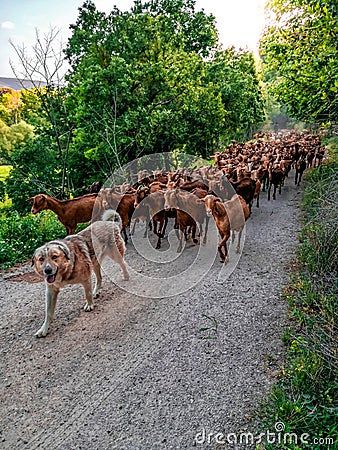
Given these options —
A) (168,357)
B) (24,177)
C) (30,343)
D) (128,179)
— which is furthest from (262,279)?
(24,177)

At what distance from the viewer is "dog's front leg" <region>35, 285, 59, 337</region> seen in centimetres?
519

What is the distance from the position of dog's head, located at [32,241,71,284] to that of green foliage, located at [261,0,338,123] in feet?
20.6

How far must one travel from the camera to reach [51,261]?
4703 mm

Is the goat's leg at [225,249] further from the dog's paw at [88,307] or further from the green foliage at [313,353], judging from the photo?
the dog's paw at [88,307]

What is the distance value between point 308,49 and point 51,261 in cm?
916

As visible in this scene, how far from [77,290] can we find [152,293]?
58.9 inches

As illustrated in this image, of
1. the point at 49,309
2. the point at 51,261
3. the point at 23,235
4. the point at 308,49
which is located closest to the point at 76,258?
the point at 51,261

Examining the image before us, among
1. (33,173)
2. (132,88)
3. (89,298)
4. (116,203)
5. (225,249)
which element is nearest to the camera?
(89,298)

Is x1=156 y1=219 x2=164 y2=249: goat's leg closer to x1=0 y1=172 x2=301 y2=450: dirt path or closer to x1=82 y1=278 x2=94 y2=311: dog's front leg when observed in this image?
x1=0 y1=172 x2=301 y2=450: dirt path

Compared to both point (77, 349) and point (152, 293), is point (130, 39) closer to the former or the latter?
point (152, 293)

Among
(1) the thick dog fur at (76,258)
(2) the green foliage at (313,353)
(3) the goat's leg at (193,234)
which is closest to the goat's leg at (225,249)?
(3) the goat's leg at (193,234)

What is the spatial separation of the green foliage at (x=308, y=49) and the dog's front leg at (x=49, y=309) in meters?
6.67

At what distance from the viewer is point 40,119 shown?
14375mm

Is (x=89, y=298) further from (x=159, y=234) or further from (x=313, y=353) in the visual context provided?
(x=313, y=353)
